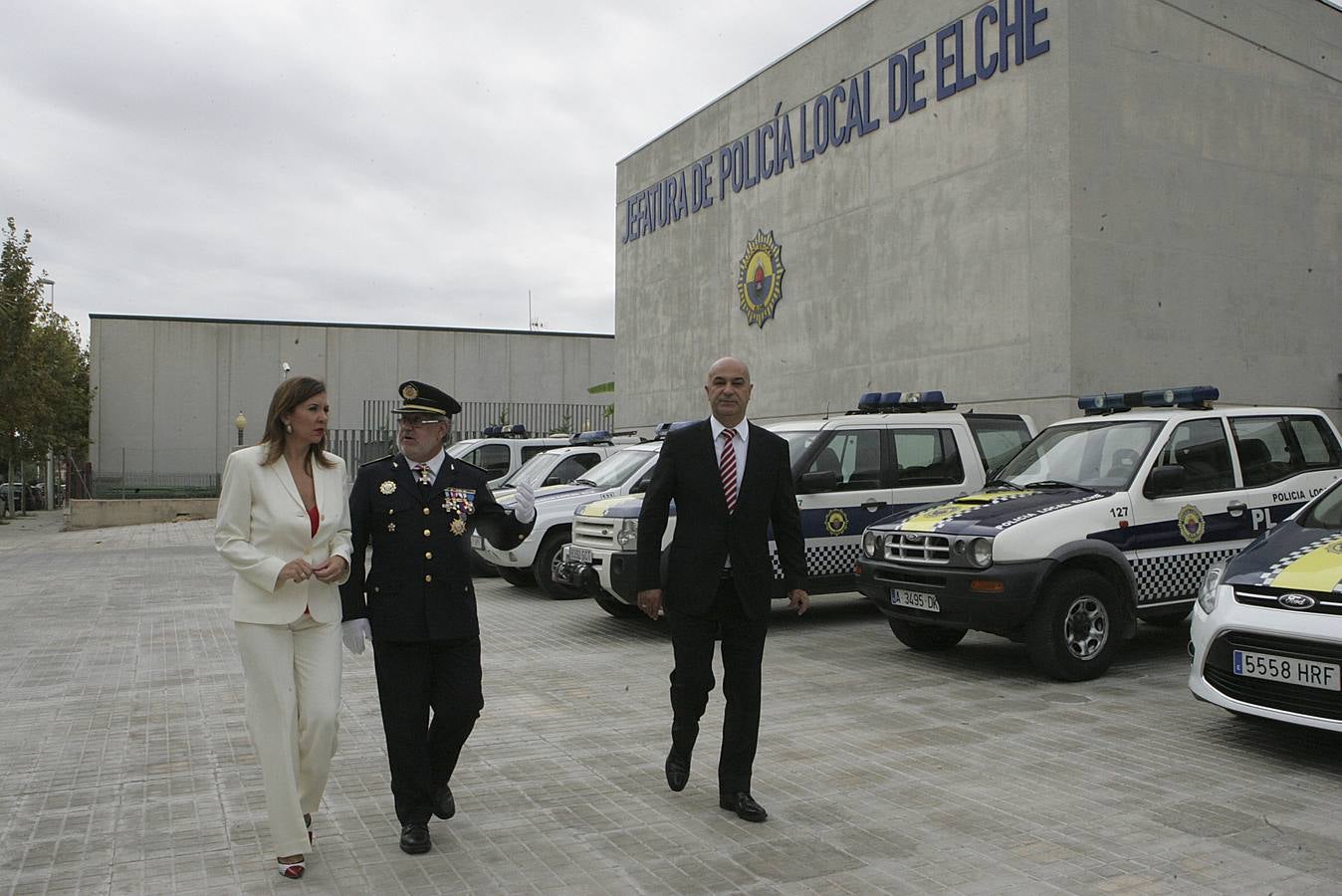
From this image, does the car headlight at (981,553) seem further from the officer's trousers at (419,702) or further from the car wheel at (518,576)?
the car wheel at (518,576)

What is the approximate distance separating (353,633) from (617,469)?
26.2 feet

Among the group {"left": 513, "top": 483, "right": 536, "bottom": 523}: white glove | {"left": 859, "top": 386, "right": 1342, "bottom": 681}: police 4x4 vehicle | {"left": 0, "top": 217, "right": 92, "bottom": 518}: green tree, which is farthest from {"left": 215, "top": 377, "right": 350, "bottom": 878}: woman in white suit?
{"left": 0, "top": 217, "right": 92, "bottom": 518}: green tree

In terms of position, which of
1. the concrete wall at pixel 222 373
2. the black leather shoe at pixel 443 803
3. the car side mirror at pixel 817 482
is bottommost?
the black leather shoe at pixel 443 803

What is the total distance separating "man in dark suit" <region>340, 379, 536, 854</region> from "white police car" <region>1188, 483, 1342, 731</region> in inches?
144

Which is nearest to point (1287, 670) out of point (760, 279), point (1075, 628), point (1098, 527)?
point (1075, 628)

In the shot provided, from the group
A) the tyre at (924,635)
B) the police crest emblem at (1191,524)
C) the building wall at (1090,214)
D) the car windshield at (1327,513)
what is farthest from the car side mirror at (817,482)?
the building wall at (1090,214)

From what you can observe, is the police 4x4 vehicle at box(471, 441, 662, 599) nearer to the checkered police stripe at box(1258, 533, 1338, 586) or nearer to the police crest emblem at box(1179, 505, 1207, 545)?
the police crest emblem at box(1179, 505, 1207, 545)

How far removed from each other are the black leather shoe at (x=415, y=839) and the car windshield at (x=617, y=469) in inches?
293

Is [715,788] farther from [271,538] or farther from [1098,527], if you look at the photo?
[1098,527]

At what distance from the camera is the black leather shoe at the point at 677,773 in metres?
4.96

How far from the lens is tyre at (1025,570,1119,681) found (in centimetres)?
730

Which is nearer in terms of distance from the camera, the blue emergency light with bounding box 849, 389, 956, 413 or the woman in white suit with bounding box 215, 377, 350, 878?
the woman in white suit with bounding box 215, 377, 350, 878

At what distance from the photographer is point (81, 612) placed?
39.0ft

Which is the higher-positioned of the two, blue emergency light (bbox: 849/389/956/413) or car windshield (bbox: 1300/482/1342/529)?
blue emergency light (bbox: 849/389/956/413)
